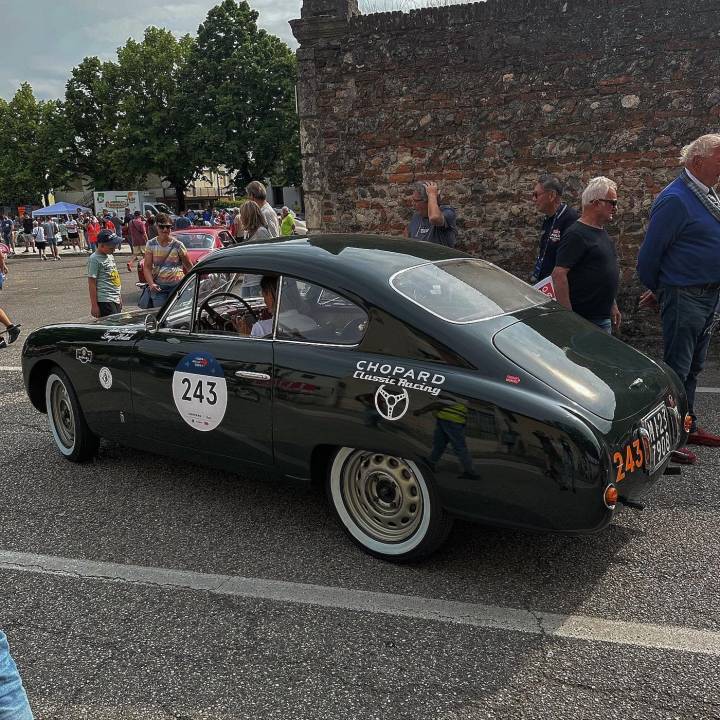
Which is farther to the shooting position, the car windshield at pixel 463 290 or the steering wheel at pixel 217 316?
the steering wheel at pixel 217 316

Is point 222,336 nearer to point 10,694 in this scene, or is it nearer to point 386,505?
point 386,505

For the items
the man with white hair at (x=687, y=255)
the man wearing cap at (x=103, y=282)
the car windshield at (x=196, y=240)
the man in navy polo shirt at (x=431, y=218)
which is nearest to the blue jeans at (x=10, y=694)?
the man with white hair at (x=687, y=255)

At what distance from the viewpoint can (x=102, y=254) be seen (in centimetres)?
762

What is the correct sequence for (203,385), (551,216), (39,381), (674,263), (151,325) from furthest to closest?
(551,216)
(39,381)
(674,263)
(151,325)
(203,385)

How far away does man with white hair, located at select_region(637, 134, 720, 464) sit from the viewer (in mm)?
4438

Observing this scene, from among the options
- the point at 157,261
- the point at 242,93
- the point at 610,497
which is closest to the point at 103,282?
the point at 157,261

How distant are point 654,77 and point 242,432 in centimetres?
614

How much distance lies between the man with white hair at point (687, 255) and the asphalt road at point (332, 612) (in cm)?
91

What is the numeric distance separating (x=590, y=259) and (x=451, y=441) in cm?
232

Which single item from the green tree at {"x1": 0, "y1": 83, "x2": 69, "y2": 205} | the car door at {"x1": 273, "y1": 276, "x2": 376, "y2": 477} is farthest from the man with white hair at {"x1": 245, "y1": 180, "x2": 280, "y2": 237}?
the green tree at {"x1": 0, "y1": 83, "x2": 69, "y2": 205}

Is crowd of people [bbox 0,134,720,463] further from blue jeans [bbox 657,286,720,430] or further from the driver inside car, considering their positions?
the driver inside car

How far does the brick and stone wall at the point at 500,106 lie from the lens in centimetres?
733

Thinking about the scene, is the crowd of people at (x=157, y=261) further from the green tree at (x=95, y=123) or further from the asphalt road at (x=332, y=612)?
the green tree at (x=95, y=123)

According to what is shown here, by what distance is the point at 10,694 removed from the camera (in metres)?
1.71
